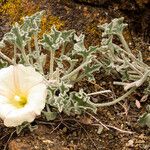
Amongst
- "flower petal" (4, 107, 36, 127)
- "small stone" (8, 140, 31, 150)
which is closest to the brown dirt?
"small stone" (8, 140, 31, 150)

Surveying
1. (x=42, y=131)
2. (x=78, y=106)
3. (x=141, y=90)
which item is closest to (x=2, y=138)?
(x=42, y=131)

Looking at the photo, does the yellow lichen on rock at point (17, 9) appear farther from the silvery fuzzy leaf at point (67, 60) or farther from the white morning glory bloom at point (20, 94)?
the white morning glory bloom at point (20, 94)

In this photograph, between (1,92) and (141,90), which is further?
(141,90)

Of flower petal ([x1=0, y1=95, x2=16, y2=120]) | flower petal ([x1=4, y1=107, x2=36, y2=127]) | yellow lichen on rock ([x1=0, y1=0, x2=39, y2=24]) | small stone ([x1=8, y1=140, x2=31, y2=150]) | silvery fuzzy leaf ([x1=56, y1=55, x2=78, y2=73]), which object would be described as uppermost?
yellow lichen on rock ([x1=0, y1=0, x2=39, y2=24])

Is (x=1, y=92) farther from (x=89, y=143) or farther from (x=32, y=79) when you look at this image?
(x=89, y=143)

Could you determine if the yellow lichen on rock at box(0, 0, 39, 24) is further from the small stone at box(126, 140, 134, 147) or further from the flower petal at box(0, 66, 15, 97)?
the small stone at box(126, 140, 134, 147)

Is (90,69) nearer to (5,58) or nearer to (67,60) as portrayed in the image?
(67,60)
